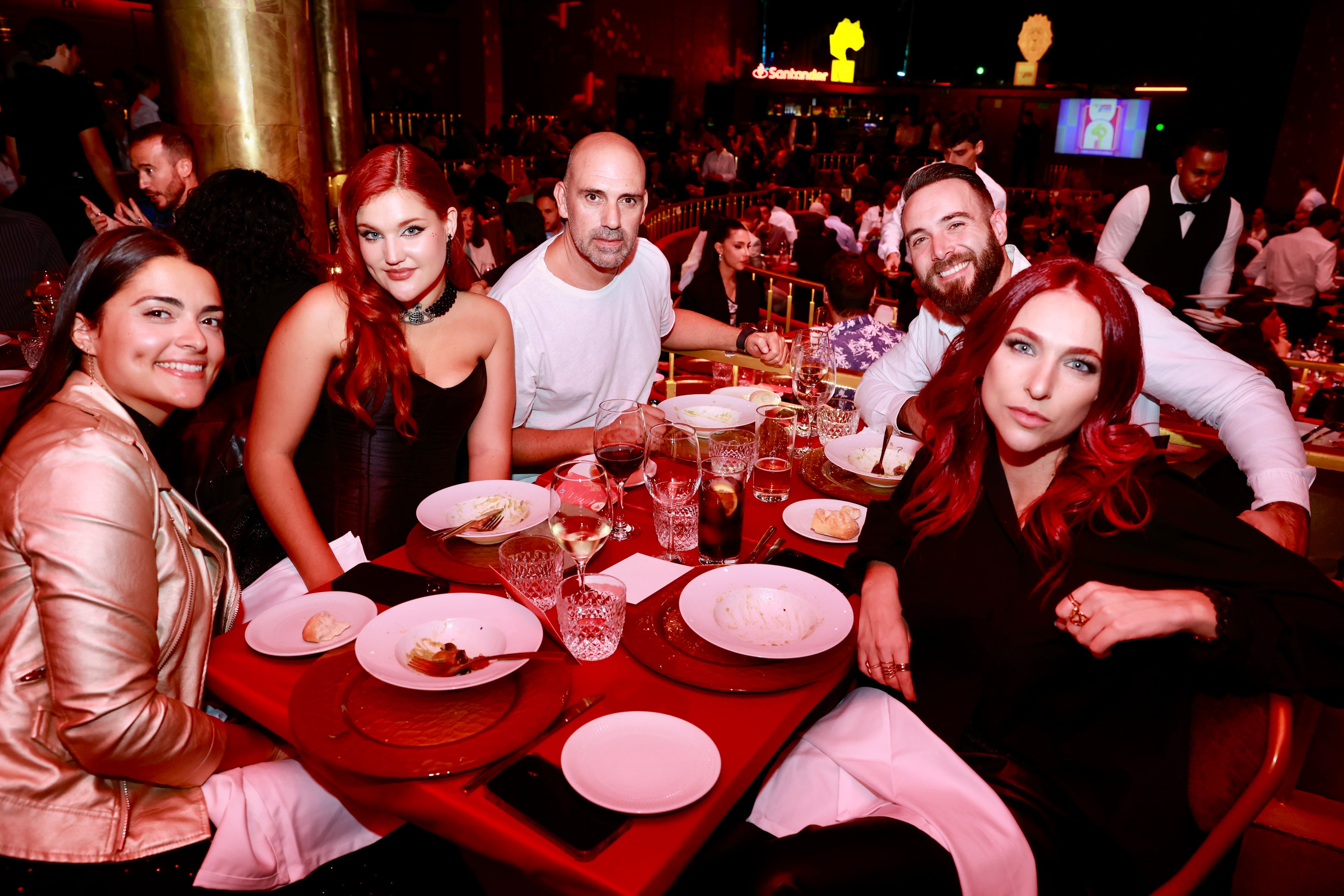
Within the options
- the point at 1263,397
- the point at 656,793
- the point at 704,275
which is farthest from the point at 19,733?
the point at 704,275

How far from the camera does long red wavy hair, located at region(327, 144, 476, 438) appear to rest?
2096 mm

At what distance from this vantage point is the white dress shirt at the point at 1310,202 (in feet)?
37.0

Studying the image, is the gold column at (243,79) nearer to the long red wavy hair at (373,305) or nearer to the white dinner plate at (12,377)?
the white dinner plate at (12,377)

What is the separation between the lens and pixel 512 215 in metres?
6.44

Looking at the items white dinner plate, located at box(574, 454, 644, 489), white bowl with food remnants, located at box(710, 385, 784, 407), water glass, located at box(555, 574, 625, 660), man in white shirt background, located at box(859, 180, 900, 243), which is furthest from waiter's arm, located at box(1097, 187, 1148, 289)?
man in white shirt background, located at box(859, 180, 900, 243)

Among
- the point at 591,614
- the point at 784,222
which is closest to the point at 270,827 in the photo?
the point at 591,614

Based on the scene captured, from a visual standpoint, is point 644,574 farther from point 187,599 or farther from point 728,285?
point 728,285

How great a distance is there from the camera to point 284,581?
6.59 ft

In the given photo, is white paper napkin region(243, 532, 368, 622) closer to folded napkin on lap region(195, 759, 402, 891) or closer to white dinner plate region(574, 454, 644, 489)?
folded napkin on lap region(195, 759, 402, 891)

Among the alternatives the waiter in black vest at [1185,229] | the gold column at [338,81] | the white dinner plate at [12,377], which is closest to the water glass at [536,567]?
the white dinner plate at [12,377]

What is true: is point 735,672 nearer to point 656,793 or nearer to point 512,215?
point 656,793

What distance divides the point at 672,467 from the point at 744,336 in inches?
38.3

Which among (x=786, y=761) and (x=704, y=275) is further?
(x=704, y=275)

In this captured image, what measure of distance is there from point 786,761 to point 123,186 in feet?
37.4
